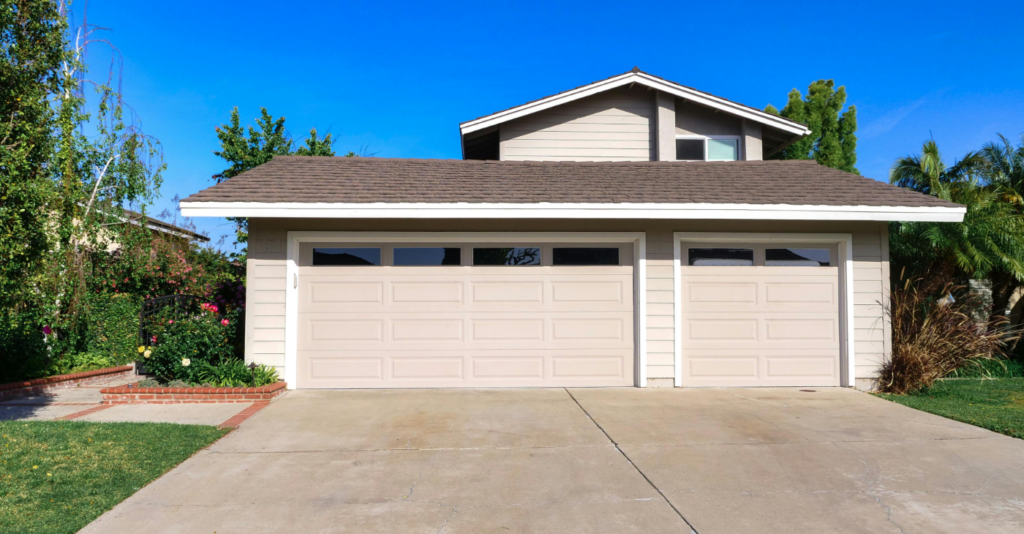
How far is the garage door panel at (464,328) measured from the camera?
28.0 feet

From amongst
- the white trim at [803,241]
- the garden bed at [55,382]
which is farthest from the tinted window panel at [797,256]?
the garden bed at [55,382]

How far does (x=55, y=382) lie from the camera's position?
29.4ft

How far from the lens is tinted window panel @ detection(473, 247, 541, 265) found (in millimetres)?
8727

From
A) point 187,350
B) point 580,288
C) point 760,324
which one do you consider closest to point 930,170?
point 760,324

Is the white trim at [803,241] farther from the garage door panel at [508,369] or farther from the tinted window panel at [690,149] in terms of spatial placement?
the tinted window panel at [690,149]

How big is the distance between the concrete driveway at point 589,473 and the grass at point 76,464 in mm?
198

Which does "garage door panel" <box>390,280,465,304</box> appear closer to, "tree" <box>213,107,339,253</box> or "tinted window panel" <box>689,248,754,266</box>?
"tinted window panel" <box>689,248,754,266</box>

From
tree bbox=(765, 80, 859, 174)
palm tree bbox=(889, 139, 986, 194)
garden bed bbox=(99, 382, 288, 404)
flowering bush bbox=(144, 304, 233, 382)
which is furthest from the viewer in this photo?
tree bbox=(765, 80, 859, 174)

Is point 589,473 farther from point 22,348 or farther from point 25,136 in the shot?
point 22,348

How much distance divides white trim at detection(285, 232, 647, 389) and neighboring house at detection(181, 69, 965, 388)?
0.07 feet

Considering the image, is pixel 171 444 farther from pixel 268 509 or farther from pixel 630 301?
pixel 630 301

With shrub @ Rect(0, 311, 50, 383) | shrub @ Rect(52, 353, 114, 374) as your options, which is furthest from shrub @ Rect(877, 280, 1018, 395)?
shrub @ Rect(52, 353, 114, 374)

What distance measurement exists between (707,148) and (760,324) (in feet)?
15.6

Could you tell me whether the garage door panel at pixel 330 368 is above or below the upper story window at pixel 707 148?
below
